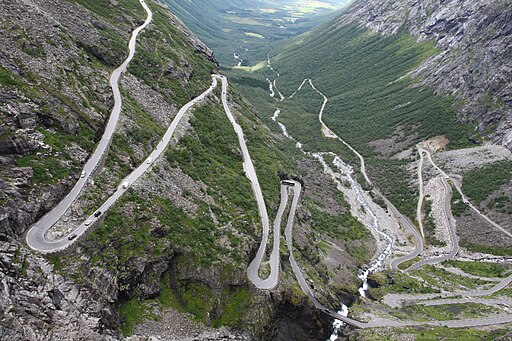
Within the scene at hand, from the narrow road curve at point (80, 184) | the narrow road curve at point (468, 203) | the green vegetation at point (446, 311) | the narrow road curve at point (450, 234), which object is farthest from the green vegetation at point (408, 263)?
the narrow road curve at point (80, 184)

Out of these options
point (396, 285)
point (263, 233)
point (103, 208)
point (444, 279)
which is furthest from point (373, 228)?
point (103, 208)

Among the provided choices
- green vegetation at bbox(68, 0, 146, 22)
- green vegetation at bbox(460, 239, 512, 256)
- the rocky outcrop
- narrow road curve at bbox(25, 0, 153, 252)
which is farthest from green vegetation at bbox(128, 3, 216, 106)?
green vegetation at bbox(460, 239, 512, 256)

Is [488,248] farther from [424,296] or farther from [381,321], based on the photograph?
[381,321]

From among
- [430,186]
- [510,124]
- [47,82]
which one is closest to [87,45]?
[47,82]

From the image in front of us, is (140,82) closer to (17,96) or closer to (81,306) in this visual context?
(17,96)

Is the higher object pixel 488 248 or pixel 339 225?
pixel 488 248
